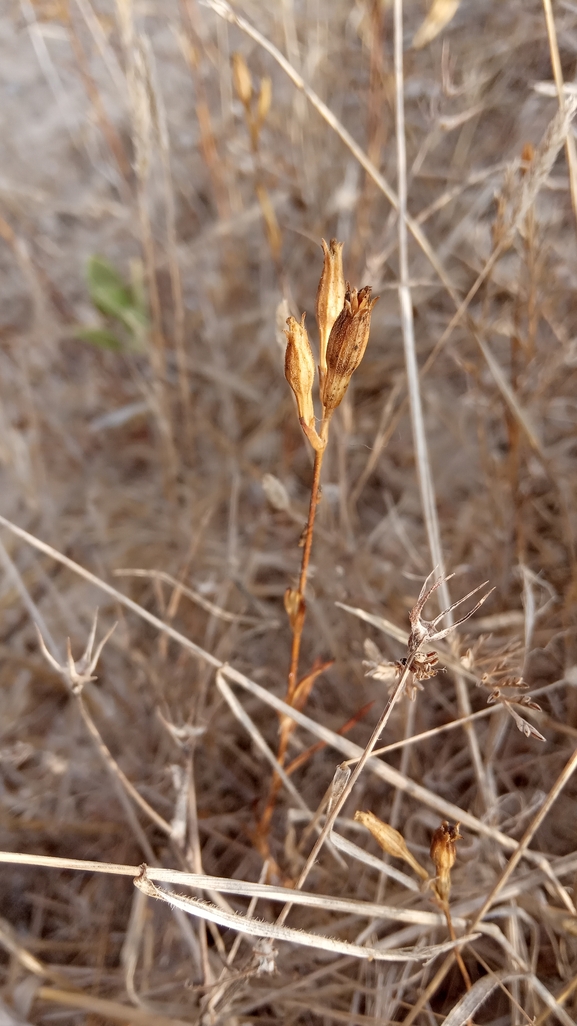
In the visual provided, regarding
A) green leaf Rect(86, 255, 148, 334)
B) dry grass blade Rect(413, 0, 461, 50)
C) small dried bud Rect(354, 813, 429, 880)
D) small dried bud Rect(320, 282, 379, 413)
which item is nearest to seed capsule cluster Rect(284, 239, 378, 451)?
small dried bud Rect(320, 282, 379, 413)

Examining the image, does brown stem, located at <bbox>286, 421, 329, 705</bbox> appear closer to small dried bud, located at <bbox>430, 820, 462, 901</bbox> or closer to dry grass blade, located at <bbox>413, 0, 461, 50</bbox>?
small dried bud, located at <bbox>430, 820, 462, 901</bbox>

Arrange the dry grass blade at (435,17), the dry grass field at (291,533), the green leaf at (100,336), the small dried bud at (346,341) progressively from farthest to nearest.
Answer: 1. the green leaf at (100,336)
2. the dry grass blade at (435,17)
3. the dry grass field at (291,533)
4. the small dried bud at (346,341)

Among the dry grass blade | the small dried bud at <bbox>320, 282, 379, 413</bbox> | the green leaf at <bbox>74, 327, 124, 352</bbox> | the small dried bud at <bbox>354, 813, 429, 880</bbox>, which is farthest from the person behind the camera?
the green leaf at <bbox>74, 327, 124, 352</bbox>

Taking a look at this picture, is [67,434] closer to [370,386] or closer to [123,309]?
[123,309]

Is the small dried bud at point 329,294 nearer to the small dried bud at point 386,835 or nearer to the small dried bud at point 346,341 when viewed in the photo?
the small dried bud at point 346,341

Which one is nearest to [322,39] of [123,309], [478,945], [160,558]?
[123,309]

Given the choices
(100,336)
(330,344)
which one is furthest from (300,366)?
(100,336)

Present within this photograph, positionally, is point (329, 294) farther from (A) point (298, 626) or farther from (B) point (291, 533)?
(B) point (291, 533)

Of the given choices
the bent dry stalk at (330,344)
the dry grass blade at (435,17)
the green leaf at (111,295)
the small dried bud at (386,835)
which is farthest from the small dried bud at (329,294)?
the green leaf at (111,295)
